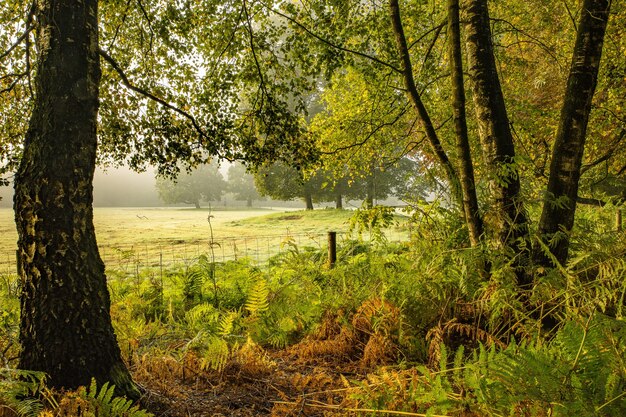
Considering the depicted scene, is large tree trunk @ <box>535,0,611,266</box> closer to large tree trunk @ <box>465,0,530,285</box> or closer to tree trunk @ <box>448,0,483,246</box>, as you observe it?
large tree trunk @ <box>465,0,530,285</box>

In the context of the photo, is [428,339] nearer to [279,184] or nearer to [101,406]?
[101,406]

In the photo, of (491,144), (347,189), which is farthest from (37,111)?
(347,189)

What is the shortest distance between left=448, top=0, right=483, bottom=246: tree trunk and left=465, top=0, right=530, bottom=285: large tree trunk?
0.12 meters

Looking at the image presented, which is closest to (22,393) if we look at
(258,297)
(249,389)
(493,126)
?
(249,389)

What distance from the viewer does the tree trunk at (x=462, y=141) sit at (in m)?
3.66

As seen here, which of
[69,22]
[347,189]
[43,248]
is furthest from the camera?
[347,189]

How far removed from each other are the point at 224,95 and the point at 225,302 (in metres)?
2.90

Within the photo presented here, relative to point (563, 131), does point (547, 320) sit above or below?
below

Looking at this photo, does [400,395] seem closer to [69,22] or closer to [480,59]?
[69,22]

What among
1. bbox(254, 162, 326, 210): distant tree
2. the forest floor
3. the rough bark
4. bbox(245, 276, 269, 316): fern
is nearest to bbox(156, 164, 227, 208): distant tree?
bbox(254, 162, 326, 210): distant tree

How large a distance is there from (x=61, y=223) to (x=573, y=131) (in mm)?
3820

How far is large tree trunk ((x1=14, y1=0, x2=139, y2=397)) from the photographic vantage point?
7.11 ft

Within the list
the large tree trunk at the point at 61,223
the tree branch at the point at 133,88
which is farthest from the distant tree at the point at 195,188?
the large tree trunk at the point at 61,223

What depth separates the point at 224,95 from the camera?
4.74m
